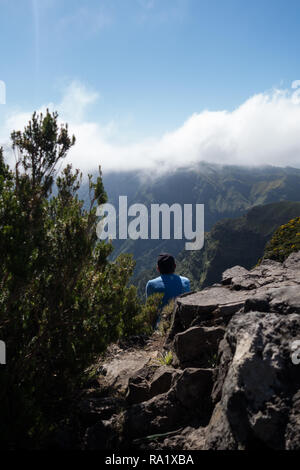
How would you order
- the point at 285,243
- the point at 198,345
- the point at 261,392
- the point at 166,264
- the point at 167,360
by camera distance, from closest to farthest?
the point at 261,392 < the point at 198,345 < the point at 167,360 < the point at 166,264 < the point at 285,243

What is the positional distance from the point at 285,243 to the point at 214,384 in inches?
420

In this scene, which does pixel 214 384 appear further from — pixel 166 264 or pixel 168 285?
pixel 168 285

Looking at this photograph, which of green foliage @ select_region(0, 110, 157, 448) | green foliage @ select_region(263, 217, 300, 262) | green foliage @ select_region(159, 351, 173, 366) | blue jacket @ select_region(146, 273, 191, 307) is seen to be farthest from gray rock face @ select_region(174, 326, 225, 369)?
green foliage @ select_region(263, 217, 300, 262)

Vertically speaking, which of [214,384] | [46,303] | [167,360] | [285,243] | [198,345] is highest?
[285,243]

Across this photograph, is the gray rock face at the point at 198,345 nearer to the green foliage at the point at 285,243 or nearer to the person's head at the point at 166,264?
the person's head at the point at 166,264

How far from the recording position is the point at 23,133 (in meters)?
5.98

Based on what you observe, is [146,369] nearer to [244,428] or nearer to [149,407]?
[149,407]

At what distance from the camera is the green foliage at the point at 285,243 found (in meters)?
11.9

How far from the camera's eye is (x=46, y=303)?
4570 mm

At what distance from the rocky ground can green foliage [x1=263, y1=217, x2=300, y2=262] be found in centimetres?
612

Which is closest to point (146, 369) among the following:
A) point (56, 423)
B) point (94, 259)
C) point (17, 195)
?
point (56, 423)

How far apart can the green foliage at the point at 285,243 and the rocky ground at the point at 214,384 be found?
612cm

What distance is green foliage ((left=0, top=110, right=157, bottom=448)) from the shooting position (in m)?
3.79

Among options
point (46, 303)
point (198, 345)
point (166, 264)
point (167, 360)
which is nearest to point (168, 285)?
point (166, 264)
